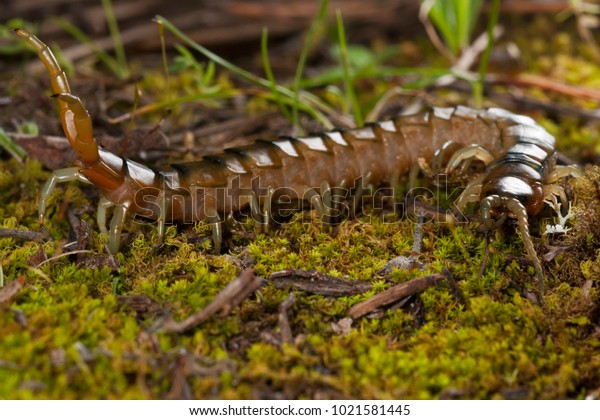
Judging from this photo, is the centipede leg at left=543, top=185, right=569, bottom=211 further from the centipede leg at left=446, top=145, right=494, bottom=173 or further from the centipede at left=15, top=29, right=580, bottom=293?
the centipede leg at left=446, top=145, right=494, bottom=173

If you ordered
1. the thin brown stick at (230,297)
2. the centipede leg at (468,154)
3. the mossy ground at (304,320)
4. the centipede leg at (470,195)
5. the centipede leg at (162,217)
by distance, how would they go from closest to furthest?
the mossy ground at (304,320), the thin brown stick at (230,297), the centipede leg at (162,217), the centipede leg at (470,195), the centipede leg at (468,154)

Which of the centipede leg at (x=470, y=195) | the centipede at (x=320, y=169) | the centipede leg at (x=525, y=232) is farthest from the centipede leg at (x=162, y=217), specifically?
the centipede leg at (x=525, y=232)

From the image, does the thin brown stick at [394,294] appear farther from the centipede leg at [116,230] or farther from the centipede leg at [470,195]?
the centipede leg at [116,230]

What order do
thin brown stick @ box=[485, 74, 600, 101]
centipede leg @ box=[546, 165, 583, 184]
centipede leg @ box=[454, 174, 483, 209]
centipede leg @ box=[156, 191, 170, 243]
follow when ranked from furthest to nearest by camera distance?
thin brown stick @ box=[485, 74, 600, 101], centipede leg @ box=[546, 165, 583, 184], centipede leg @ box=[454, 174, 483, 209], centipede leg @ box=[156, 191, 170, 243]

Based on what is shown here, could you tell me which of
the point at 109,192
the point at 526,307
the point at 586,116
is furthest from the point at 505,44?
the point at 109,192

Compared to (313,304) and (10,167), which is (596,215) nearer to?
(313,304)

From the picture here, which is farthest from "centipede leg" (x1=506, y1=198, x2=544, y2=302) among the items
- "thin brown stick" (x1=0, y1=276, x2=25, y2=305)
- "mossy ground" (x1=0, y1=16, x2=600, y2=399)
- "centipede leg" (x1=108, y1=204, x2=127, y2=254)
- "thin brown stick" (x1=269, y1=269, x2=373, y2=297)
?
"thin brown stick" (x1=0, y1=276, x2=25, y2=305)
